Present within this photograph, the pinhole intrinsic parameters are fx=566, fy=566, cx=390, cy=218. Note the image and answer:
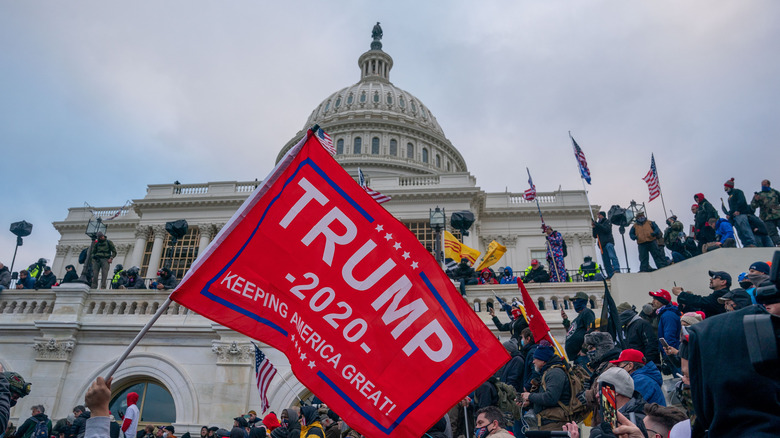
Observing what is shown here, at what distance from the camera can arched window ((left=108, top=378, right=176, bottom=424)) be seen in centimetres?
1612

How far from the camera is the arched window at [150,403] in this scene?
16125 mm

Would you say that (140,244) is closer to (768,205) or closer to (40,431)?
(40,431)

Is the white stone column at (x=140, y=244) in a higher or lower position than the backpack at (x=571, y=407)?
higher

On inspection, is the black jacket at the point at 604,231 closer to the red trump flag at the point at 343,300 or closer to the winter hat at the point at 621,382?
the winter hat at the point at 621,382

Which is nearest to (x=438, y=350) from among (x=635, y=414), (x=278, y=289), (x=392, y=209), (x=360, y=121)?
(x=278, y=289)

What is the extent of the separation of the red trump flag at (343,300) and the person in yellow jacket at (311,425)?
3.86 metres

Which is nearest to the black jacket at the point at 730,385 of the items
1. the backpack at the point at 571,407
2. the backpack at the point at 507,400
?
the backpack at the point at 571,407

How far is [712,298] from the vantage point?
865 centimetres

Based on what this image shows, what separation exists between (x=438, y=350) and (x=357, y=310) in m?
Result: 0.71

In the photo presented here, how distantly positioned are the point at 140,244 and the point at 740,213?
1665 inches

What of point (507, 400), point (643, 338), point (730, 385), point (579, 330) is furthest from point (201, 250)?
point (730, 385)

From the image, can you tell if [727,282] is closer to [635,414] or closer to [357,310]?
[635,414]

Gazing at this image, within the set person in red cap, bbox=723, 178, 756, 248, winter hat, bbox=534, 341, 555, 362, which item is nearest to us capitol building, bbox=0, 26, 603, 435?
person in red cap, bbox=723, 178, 756, 248

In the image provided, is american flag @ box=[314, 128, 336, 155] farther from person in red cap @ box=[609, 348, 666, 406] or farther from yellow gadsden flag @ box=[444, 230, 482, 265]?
yellow gadsden flag @ box=[444, 230, 482, 265]
